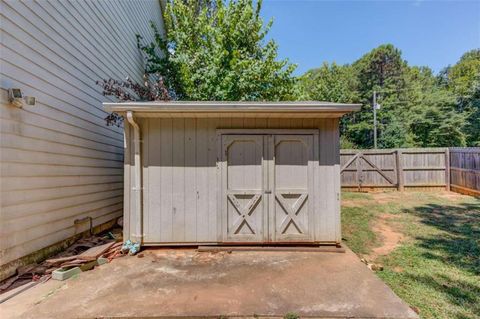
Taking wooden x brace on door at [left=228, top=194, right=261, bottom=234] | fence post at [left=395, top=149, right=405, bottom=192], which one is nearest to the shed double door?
wooden x brace on door at [left=228, top=194, right=261, bottom=234]

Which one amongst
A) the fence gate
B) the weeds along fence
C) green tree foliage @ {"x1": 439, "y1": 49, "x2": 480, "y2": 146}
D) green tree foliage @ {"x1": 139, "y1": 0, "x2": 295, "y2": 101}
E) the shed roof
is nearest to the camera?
the shed roof

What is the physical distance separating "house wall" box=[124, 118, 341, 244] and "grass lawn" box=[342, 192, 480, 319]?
101 centimetres

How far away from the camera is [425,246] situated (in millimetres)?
4270

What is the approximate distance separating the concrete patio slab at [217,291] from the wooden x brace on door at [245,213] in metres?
0.51

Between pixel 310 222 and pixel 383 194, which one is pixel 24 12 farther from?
pixel 383 194

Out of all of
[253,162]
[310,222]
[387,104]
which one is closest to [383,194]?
[310,222]

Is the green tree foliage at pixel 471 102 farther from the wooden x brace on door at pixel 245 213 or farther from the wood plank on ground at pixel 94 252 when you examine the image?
the wood plank on ground at pixel 94 252

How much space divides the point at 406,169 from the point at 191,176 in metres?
9.34

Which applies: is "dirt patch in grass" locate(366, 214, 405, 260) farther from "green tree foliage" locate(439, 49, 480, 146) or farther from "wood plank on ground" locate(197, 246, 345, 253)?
"green tree foliage" locate(439, 49, 480, 146)

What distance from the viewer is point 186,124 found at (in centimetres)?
407

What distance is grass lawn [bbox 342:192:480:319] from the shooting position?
2.70m

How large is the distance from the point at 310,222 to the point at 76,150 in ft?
13.9

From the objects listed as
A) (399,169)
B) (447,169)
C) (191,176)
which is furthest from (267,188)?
(447,169)

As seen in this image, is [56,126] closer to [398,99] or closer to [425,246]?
[425,246]
